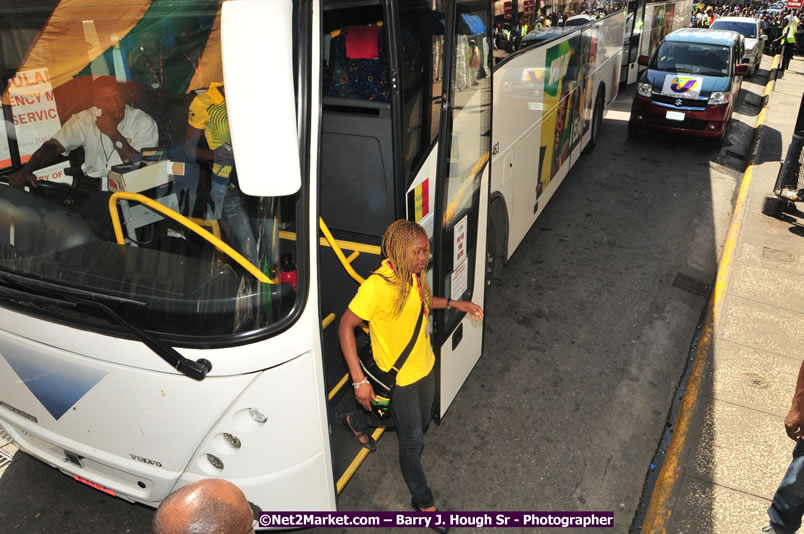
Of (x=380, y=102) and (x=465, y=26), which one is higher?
(x=465, y=26)

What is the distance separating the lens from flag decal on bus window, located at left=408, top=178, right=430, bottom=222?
3.69 meters

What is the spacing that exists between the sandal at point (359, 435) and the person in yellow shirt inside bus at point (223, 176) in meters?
1.77

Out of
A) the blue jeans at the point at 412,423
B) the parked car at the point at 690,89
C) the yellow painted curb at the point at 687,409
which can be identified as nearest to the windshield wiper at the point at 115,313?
the blue jeans at the point at 412,423

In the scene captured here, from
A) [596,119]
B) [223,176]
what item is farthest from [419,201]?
[596,119]

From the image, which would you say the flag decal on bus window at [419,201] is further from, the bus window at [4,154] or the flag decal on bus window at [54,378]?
the bus window at [4,154]

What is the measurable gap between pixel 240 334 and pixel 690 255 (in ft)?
21.9

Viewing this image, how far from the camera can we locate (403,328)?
3.36 metres

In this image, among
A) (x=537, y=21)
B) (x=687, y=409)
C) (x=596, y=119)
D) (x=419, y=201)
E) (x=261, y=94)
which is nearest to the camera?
(x=261, y=94)

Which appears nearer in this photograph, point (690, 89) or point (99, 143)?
point (99, 143)

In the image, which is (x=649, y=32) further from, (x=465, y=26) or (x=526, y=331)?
(x=465, y=26)

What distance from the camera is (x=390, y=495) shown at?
4203 mm

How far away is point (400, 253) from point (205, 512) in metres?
1.80

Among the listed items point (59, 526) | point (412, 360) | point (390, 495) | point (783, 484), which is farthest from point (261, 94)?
point (783, 484)

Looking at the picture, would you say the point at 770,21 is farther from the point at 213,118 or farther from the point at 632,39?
the point at 213,118
